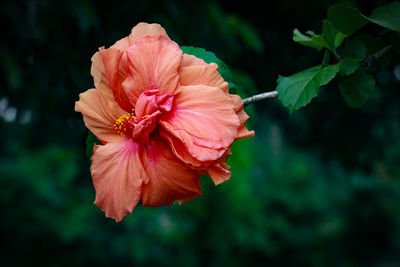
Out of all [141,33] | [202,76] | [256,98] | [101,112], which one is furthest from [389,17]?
[101,112]

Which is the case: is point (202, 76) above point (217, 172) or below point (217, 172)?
above

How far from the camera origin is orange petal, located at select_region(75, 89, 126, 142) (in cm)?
79

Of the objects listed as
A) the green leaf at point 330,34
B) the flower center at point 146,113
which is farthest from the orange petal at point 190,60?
the green leaf at point 330,34

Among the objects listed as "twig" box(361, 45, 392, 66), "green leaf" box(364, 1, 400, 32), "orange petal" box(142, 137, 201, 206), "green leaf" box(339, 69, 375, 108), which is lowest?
"orange petal" box(142, 137, 201, 206)

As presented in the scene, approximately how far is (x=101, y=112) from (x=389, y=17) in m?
0.69

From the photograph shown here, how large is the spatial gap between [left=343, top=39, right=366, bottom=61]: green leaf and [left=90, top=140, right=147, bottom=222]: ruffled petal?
0.60 meters

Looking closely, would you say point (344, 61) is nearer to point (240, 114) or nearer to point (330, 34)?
point (330, 34)

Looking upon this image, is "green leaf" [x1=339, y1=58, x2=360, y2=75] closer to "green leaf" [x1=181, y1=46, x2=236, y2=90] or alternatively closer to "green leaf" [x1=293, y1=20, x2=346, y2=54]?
"green leaf" [x1=293, y1=20, x2=346, y2=54]

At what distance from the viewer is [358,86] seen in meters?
0.90

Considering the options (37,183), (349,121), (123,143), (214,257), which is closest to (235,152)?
(349,121)

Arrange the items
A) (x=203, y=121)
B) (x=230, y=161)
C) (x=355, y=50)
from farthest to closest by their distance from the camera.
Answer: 1. (x=230, y=161)
2. (x=355, y=50)
3. (x=203, y=121)

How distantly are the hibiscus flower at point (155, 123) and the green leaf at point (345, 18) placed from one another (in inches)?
12.6

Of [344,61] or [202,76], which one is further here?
[344,61]

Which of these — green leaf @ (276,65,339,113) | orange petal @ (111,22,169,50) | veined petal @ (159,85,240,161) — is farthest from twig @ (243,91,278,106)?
orange petal @ (111,22,169,50)
